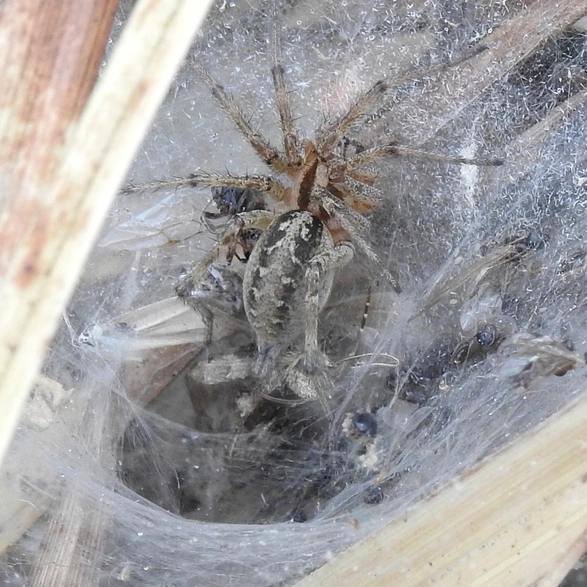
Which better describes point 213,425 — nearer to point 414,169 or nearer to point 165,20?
point 414,169

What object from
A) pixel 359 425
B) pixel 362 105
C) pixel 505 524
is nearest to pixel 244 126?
pixel 362 105

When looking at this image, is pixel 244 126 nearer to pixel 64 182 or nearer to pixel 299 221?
pixel 299 221

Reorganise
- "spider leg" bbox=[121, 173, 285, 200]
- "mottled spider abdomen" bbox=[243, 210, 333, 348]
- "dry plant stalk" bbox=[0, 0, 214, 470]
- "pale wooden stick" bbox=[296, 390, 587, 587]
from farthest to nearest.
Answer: "spider leg" bbox=[121, 173, 285, 200], "mottled spider abdomen" bbox=[243, 210, 333, 348], "pale wooden stick" bbox=[296, 390, 587, 587], "dry plant stalk" bbox=[0, 0, 214, 470]

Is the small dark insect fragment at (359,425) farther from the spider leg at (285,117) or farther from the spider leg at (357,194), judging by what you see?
the spider leg at (285,117)

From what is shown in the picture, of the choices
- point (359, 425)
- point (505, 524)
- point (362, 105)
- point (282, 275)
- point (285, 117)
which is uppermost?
point (285, 117)

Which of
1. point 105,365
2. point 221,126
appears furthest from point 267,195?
point 105,365

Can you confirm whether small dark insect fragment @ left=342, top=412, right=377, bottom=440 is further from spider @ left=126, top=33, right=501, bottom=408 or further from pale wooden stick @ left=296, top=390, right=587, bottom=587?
pale wooden stick @ left=296, top=390, right=587, bottom=587

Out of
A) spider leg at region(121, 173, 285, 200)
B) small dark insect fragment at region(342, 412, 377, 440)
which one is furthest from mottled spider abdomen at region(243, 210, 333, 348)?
small dark insect fragment at region(342, 412, 377, 440)
